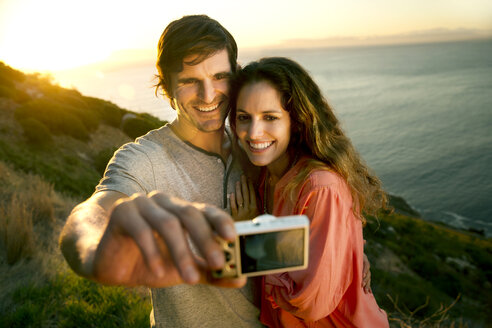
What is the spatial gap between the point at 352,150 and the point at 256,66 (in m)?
1.07

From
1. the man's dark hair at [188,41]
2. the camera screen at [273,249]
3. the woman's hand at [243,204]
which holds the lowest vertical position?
the woman's hand at [243,204]

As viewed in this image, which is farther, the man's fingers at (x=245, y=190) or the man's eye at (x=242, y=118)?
the man's eye at (x=242, y=118)

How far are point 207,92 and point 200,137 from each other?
1.16ft

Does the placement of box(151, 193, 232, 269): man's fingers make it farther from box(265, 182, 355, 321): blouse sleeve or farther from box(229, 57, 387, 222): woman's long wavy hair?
box(229, 57, 387, 222): woman's long wavy hair

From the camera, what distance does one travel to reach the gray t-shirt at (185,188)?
1974 millimetres

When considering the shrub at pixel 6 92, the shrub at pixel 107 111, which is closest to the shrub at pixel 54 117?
the shrub at pixel 6 92

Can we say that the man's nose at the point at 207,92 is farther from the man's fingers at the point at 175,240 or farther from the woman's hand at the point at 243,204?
the man's fingers at the point at 175,240

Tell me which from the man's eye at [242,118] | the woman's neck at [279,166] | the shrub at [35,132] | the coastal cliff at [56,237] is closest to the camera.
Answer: the man's eye at [242,118]

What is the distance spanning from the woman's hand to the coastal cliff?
119cm

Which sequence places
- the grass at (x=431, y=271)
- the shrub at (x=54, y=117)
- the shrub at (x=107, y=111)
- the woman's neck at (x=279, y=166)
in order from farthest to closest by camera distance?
the shrub at (x=107, y=111) < the shrub at (x=54, y=117) < the grass at (x=431, y=271) < the woman's neck at (x=279, y=166)

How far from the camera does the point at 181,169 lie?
2.15 metres

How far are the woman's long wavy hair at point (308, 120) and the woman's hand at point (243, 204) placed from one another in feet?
1.49

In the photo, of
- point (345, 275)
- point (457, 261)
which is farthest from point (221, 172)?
point (457, 261)

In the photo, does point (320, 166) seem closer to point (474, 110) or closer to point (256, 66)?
point (256, 66)
